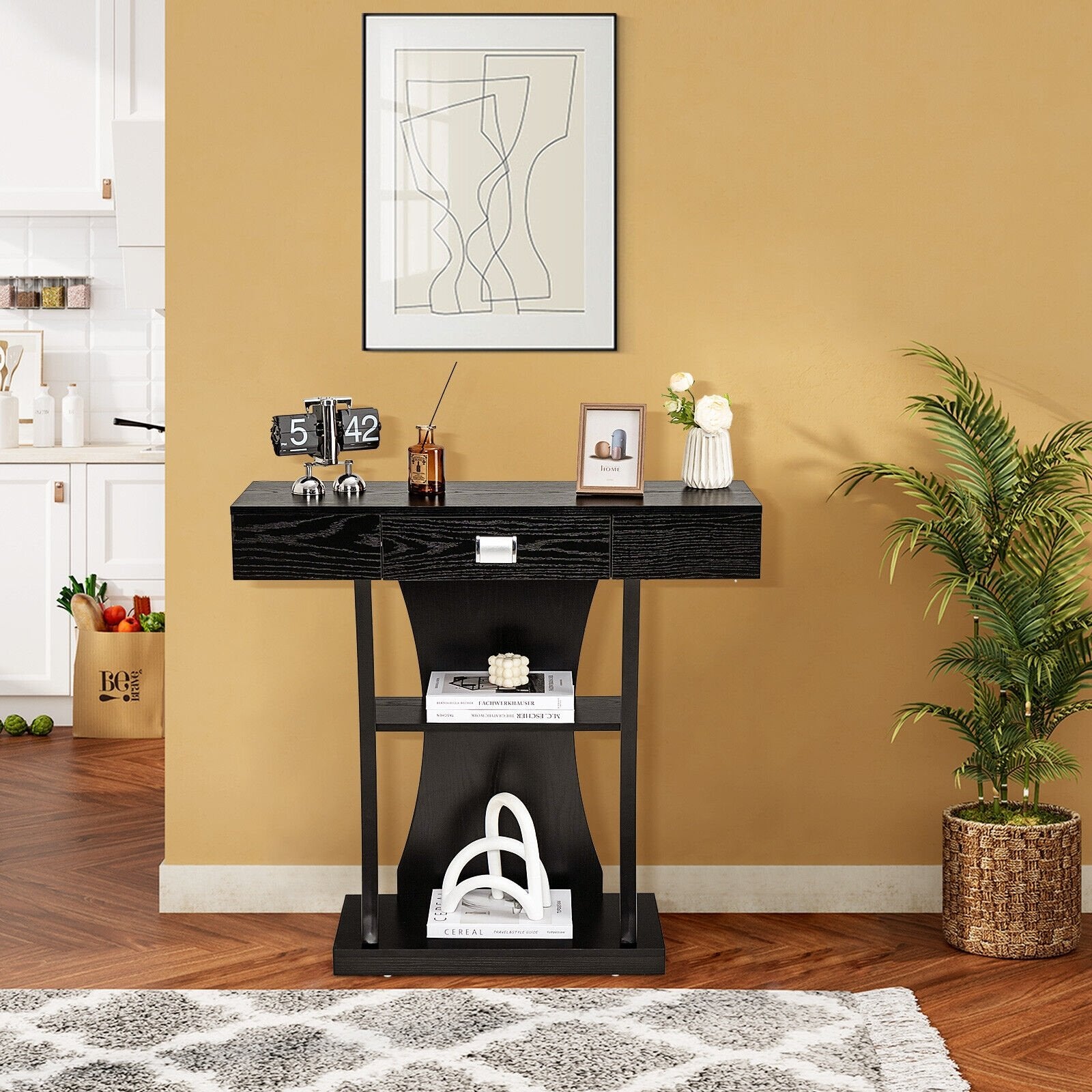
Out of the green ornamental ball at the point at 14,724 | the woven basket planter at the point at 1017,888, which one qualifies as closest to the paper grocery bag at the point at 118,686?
the green ornamental ball at the point at 14,724

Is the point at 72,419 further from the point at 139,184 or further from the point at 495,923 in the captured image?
the point at 495,923

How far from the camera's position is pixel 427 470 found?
307cm

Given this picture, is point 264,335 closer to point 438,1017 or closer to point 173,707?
point 173,707

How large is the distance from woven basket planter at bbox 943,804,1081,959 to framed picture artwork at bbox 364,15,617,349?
1.51 meters

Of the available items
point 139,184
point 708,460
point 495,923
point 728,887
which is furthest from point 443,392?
point 139,184

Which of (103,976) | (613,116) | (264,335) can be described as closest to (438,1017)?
Result: (103,976)

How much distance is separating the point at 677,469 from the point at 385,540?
2.90ft

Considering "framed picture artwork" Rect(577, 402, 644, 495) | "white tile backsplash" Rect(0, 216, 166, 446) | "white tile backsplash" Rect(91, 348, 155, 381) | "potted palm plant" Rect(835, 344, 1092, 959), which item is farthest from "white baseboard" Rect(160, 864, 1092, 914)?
"white tile backsplash" Rect(91, 348, 155, 381)

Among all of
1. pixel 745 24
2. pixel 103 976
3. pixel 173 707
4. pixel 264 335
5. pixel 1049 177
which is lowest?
pixel 103 976

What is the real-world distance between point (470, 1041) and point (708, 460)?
4.46 ft

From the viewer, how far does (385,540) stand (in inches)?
114

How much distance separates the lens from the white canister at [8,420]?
212 inches

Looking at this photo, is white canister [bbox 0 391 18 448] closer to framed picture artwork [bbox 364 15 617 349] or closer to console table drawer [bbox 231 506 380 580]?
framed picture artwork [bbox 364 15 617 349]

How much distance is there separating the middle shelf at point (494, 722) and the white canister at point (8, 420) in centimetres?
286
